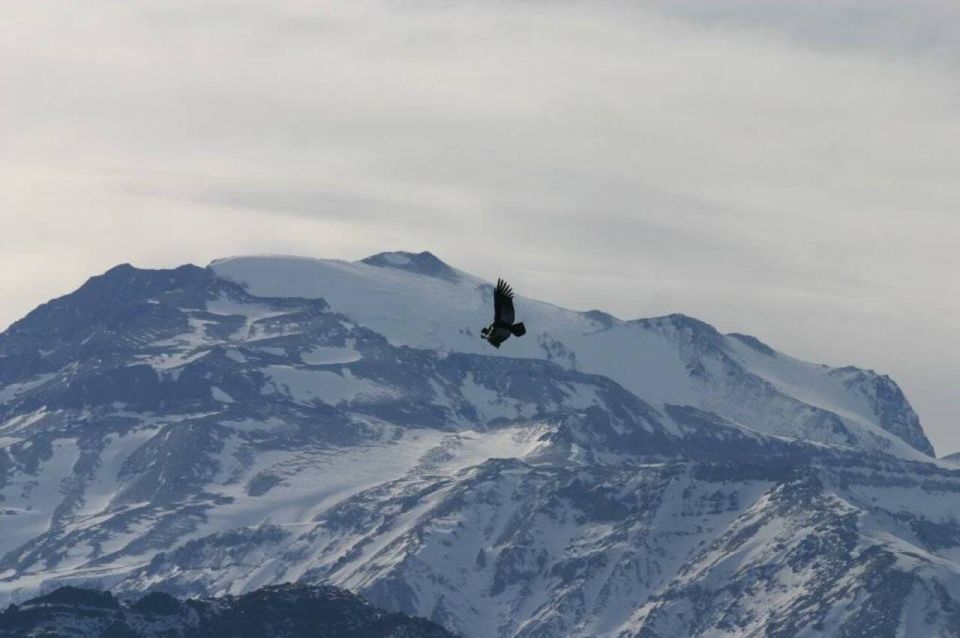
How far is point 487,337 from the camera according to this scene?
607 ft

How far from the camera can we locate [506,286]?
7111 inches

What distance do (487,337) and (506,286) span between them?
551 cm
